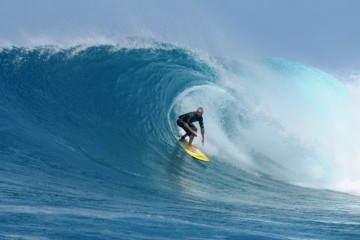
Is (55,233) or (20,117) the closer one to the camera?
(55,233)

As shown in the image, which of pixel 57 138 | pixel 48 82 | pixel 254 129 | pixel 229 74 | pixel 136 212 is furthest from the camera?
pixel 229 74

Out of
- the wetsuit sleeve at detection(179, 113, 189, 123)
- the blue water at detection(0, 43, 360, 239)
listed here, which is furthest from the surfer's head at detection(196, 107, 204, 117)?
the blue water at detection(0, 43, 360, 239)

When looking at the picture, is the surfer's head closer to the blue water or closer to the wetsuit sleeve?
the wetsuit sleeve

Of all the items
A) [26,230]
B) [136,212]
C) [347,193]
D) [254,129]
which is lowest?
[26,230]

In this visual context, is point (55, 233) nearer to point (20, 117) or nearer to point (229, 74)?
point (20, 117)

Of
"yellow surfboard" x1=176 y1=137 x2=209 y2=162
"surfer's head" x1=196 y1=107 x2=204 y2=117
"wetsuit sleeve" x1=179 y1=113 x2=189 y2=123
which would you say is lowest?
"yellow surfboard" x1=176 y1=137 x2=209 y2=162

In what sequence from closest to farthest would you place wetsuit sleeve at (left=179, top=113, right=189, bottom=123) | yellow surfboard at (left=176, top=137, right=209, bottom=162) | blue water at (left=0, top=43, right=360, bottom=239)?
blue water at (left=0, top=43, right=360, bottom=239), yellow surfboard at (left=176, top=137, right=209, bottom=162), wetsuit sleeve at (left=179, top=113, right=189, bottom=123)

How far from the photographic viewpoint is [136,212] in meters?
7.10

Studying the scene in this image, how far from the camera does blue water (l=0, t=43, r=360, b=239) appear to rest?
269 inches

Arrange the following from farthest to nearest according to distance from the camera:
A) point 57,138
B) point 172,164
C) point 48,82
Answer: point 48,82, point 172,164, point 57,138

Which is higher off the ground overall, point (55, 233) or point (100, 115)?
point (100, 115)

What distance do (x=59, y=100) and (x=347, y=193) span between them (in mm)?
7040

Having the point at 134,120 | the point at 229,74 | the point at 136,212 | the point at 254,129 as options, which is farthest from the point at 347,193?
the point at 136,212

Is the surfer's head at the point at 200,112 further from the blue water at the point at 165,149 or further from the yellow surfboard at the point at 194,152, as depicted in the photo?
the blue water at the point at 165,149
